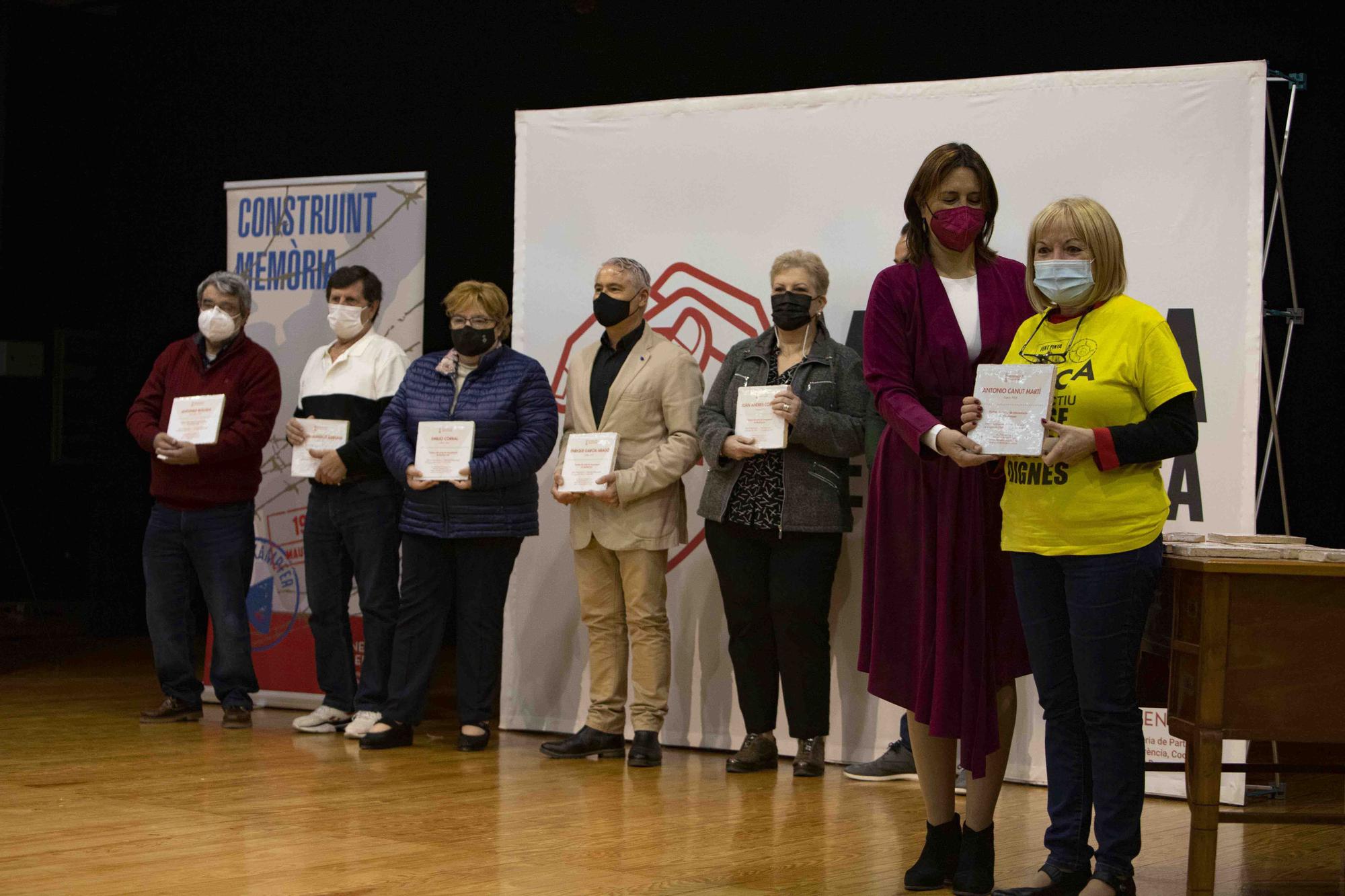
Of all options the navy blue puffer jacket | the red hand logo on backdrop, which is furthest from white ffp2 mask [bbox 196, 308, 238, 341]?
the red hand logo on backdrop

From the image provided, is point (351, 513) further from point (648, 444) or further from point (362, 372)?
point (648, 444)

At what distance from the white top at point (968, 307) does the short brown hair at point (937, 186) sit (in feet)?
0.22

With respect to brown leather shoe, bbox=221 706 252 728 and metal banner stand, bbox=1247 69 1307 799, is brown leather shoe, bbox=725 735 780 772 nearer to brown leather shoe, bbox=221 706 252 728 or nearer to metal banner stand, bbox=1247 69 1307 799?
metal banner stand, bbox=1247 69 1307 799

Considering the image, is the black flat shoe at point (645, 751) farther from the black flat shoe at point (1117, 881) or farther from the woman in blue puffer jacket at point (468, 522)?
the black flat shoe at point (1117, 881)

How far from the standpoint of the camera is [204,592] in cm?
532

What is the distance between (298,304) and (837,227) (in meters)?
2.25

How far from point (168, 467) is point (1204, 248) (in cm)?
357

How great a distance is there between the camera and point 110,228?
821cm

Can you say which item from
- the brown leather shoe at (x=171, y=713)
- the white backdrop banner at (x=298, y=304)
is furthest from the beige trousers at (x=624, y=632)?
the brown leather shoe at (x=171, y=713)

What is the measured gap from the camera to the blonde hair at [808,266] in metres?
4.57

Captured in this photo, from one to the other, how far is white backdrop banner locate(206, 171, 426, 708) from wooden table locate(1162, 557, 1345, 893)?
11.5 feet

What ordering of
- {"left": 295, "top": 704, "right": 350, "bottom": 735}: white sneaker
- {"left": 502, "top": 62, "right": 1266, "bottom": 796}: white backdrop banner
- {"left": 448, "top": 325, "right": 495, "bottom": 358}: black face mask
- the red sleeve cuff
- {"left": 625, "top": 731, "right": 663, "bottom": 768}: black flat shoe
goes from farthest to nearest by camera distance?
{"left": 295, "top": 704, "right": 350, "bottom": 735}: white sneaker
{"left": 448, "top": 325, "right": 495, "bottom": 358}: black face mask
{"left": 625, "top": 731, "right": 663, "bottom": 768}: black flat shoe
{"left": 502, "top": 62, "right": 1266, "bottom": 796}: white backdrop banner
the red sleeve cuff

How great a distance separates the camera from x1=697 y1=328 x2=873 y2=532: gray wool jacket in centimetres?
445

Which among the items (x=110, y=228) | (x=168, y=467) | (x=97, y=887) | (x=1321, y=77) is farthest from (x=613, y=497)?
(x=110, y=228)
